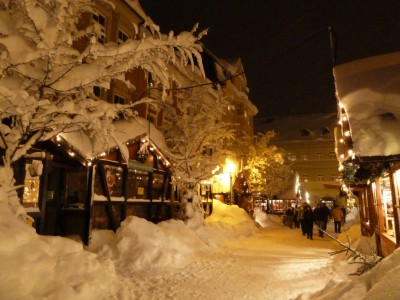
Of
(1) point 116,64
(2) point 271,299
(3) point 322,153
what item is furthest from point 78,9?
(3) point 322,153

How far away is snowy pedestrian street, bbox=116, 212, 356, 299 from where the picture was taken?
7082 millimetres

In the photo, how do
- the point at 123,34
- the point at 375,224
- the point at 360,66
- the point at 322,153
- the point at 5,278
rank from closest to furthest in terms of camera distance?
the point at 5,278 → the point at 360,66 → the point at 375,224 → the point at 123,34 → the point at 322,153

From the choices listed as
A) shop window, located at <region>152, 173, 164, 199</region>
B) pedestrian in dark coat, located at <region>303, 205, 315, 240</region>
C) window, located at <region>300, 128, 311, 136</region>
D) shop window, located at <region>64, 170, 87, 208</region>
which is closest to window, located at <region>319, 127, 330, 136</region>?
window, located at <region>300, 128, 311, 136</region>

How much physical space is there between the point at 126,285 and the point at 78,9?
647 cm

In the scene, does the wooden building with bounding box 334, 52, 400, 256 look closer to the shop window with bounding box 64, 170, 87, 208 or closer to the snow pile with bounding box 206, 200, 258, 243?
the snow pile with bounding box 206, 200, 258, 243

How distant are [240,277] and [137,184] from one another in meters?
7.85

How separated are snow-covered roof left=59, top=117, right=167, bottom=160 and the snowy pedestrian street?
3.40m

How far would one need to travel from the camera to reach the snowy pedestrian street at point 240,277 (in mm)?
7082

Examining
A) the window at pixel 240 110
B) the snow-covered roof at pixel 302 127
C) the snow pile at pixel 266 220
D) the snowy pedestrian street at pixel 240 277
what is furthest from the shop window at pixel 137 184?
the snow-covered roof at pixel 302 127

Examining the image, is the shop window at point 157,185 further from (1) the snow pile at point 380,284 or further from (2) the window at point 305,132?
(2) the window at point 305,132

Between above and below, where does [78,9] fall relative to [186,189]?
above

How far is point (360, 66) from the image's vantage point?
32.9ft

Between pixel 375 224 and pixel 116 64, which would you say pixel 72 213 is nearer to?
pixel 116 64

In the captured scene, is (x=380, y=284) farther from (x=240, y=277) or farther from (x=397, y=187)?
(x=397, y=187)
